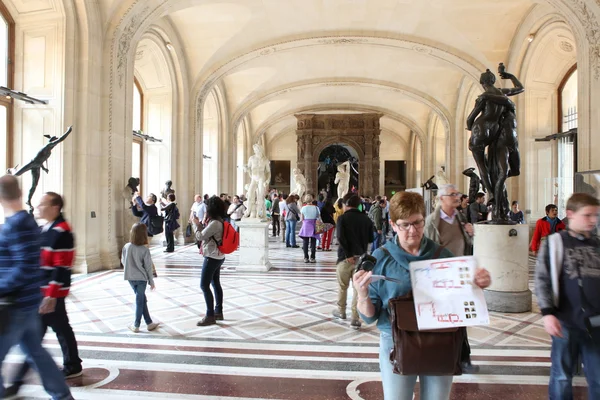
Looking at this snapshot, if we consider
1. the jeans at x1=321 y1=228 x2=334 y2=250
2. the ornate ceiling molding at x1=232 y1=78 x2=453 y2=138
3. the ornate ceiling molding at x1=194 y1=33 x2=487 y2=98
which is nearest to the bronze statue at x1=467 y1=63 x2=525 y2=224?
the jeans at x1=321 y1=228 x2=334 y2=250

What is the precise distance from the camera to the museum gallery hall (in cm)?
335

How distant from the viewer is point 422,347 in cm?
162

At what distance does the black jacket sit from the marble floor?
853 millimetres

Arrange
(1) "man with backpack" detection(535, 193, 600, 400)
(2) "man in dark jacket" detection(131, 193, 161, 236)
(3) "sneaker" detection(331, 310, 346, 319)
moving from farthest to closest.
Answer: (2) "man in dark jacket" detection(131, 193, 161, 236)
(3) "sneaker" detection(331, 310, 346, 319)
(1) "man with backpack" detection(535, 193, 600, 400)

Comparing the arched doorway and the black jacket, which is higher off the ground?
the arched doorway

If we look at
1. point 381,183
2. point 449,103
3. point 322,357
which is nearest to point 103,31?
point 322,357

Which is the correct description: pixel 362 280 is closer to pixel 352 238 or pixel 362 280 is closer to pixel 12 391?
pixel 12 391

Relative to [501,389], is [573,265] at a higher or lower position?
higher

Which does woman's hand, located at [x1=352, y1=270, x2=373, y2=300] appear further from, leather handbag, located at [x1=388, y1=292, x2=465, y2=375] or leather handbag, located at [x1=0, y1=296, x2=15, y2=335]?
leather handbag, located at [x1=0, y1=296, x2=15, y2=335]

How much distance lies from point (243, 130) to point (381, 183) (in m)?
10.9

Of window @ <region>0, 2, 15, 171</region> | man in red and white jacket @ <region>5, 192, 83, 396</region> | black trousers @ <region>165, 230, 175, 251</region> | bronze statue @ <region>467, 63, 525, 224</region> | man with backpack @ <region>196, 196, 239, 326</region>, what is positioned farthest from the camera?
black trousers @ <region>165, 230, 175, 251</region>

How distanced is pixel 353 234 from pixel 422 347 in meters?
3.01

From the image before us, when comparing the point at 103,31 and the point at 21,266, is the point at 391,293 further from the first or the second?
the point at 103,31

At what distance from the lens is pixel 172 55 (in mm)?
12930
